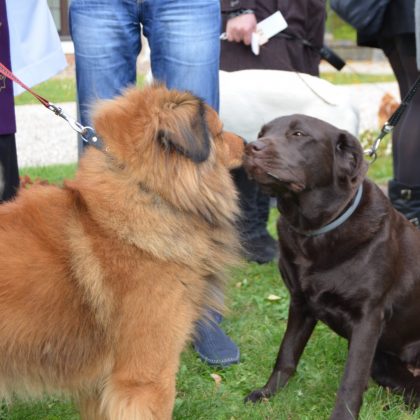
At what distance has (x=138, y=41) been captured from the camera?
11.2 feet

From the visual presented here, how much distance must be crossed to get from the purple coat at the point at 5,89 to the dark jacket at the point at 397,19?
2.30 metres

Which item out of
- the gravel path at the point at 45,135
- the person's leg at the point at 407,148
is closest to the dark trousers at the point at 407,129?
the person's leg at the point at 407,148

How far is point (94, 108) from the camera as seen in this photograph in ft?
8.98

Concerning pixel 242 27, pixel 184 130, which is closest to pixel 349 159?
pixel 184 130

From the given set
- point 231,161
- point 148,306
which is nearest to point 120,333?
point 148,306

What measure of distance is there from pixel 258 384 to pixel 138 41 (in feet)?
5.94

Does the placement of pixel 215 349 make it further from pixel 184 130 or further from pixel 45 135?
pixel 45 135

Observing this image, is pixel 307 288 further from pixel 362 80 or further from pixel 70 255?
pixel 362 80

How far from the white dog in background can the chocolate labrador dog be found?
1.35 meters

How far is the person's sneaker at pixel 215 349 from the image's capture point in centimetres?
360

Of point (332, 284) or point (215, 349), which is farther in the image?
point (215, 349)

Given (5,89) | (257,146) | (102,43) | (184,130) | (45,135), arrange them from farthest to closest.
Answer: (45,135), (102,43), (5,89), (257,146), (184,130)

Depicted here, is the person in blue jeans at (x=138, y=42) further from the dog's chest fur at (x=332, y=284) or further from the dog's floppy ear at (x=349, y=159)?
the dog's floppy ear at (x=349, y=159)

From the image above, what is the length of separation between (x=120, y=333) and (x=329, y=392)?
136 centimetres
